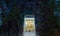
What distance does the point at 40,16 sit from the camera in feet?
5.56

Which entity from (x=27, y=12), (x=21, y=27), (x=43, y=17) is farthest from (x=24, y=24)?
(x=43, y=17)

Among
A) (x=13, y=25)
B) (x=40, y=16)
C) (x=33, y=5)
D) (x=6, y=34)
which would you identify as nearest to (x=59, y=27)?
(x=40, y=16)

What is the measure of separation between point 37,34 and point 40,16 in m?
0.27

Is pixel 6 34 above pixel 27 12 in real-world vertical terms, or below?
below

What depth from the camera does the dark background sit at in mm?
1688

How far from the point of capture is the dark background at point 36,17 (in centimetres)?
169

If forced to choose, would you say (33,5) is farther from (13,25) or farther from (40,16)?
(13,25)

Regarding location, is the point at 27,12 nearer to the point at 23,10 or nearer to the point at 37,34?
the point at 23,10

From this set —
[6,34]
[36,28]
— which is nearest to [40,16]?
[36,28]

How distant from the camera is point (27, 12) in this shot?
1719 mm

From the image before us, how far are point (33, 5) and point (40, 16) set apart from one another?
0.19 m

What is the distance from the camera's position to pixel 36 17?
5.60 ft

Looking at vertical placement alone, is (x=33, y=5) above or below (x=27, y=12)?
above

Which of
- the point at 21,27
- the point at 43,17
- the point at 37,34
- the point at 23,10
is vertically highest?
the point at 23,10
